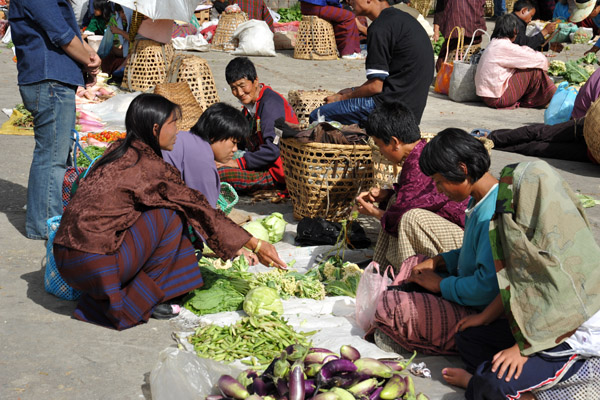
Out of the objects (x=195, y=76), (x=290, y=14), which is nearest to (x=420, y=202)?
(x=195, y=76)

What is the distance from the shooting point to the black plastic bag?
171 inches

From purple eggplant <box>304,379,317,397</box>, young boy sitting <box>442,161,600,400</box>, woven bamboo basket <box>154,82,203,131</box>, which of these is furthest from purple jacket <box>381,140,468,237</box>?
woven bamboo basket <box>154,82,203,131</box>

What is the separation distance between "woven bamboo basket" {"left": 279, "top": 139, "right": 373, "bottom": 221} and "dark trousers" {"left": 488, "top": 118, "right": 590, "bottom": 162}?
2.66 m

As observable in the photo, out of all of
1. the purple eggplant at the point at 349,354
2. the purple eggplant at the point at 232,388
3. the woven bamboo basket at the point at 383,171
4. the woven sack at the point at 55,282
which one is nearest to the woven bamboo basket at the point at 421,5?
the woven bamboo basket at the point at 383,171

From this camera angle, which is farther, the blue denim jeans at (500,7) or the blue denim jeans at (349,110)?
the blue denim jeans at (500,7)

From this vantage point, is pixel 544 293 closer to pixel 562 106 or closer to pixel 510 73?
pixel 562 106

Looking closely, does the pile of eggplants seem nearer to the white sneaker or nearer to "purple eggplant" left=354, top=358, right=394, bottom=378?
"purple eggplant" left=354, top=358, right=394, bottom=378

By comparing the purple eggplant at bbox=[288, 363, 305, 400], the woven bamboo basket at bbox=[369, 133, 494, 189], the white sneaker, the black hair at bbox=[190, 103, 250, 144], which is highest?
the black hair at bbox=[190, 103, 250, 144]

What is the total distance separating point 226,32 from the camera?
1171 cm

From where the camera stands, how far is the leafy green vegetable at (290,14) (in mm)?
14258

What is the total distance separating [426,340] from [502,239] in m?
0.66

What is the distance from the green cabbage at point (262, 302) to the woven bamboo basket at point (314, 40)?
8564 millimetres

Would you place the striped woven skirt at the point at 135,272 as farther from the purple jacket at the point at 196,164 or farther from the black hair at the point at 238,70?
the black hair at the point at 238,70

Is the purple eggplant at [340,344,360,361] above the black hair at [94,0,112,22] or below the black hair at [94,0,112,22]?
below
